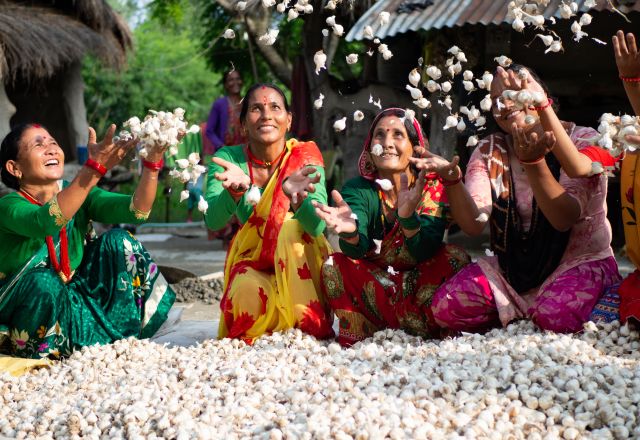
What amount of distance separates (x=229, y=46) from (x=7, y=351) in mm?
9363

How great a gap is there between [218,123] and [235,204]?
5.42 metres

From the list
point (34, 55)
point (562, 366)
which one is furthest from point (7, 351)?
point (34, 55)

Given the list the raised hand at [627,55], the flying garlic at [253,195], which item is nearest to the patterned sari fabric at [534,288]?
the raised hand at [627,55]

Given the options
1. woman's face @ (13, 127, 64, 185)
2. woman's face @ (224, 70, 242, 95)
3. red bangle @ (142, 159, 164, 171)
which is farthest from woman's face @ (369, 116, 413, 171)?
woman's face @ (224, 70, 242, 95)

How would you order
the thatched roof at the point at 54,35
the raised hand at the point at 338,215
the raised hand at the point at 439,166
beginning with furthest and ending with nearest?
1. the thatched roof at the point at 54,35
2. the raised hand at the point at 338,215
3. the raised hand at the point at 439,166

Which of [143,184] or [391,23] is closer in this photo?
[143,184]

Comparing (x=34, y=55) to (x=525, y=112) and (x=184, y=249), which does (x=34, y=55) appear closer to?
(x=184, y=249)

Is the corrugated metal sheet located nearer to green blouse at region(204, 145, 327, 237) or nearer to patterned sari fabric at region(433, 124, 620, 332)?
green blouse at region(204, 145, 327, 237)

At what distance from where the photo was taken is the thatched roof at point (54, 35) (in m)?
9.12

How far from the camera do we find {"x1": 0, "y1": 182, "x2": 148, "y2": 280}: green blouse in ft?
12.9

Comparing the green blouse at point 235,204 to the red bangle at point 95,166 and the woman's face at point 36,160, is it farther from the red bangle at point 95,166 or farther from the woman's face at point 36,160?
the woman's face at point 36,160

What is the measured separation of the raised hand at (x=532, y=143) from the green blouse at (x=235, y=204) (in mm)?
1007

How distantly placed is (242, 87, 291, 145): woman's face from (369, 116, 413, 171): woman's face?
1.75 feet

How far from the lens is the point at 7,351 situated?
4.18m
